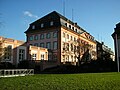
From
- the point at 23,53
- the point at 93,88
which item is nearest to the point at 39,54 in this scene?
the point at 23,53

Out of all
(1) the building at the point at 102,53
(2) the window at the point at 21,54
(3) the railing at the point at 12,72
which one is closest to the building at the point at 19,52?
(2) the window at the point at 21,54

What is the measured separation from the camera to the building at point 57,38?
174 feet

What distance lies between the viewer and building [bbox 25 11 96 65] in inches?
2094

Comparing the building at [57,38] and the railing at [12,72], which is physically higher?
the building at [57,38]

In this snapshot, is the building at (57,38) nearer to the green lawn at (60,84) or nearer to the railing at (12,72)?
the railing at (12,72)

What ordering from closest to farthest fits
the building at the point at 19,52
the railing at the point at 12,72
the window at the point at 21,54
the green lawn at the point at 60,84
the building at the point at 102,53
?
the green lawn at the point at 60,84, the railing at the point at 12,72, the building at the point at 19,52, the window at the point at 21,54, the building at the point at 102,53

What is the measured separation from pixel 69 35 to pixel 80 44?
31.3 ft

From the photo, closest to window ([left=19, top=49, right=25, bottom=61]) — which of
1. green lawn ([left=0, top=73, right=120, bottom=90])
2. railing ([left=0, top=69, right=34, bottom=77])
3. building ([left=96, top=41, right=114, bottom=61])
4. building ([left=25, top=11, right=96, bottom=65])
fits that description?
building ([left=25, top=11, right=96, bottom=65])

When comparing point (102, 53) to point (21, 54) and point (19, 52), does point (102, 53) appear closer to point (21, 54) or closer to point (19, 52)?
point (21, 54)

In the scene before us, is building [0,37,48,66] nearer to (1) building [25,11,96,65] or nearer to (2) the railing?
(1) building [25,11,96,65]

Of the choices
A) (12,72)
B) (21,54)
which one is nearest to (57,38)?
(21,54)

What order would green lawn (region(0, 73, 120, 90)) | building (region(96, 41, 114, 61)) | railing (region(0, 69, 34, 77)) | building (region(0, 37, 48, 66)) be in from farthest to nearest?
1. building (region(96, 41, 114, 61))
2. building (region(0, 37, 48, 66))
3. railing (region(0, 69, 34, 77))
4. green lawn (region(0, 73, 120, 90))

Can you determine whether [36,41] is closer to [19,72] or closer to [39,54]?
[39,54]

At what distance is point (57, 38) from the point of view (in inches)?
2137
